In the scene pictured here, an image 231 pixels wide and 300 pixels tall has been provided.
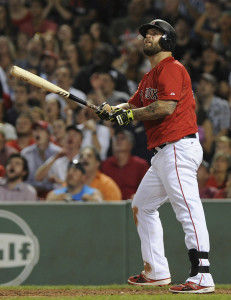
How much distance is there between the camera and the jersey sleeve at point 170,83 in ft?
20.2

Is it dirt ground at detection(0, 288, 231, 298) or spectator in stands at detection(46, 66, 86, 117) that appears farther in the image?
spectator in stands at detection(46, 66, 86, 117)

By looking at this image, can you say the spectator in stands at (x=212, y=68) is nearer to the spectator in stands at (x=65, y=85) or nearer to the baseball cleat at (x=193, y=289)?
the spectator in stands at (x=65, y=85)

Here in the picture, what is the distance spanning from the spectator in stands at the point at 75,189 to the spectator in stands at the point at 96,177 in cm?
22

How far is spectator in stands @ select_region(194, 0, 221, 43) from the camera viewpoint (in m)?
13.5

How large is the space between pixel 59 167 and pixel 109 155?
94 cm

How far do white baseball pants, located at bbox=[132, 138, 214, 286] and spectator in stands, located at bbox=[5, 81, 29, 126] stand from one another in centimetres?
561

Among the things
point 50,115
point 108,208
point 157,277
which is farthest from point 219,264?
point 50,115

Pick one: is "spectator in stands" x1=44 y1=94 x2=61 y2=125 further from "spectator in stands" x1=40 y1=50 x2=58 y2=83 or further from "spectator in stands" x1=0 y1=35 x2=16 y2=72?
"spectator in stands" x1=0 y1=35 x2=16 y2=72

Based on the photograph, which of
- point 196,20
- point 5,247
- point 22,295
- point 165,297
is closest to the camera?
point 165,297

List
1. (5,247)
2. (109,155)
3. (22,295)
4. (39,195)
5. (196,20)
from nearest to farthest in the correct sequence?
(22,295), (5,247), (39,195), (109,155), (196,20)

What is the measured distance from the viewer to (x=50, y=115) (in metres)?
11.5

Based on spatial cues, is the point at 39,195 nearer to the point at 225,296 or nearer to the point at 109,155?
the point at 109,155

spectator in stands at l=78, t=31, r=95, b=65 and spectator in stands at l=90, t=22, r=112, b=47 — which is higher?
spectator in stands at l=90, t=22, r=112, b=47

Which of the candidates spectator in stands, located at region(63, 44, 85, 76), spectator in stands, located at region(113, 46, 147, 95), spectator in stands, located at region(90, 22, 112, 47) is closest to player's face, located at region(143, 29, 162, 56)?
spectator in stands, located at region(113, 46, 147, 95)
